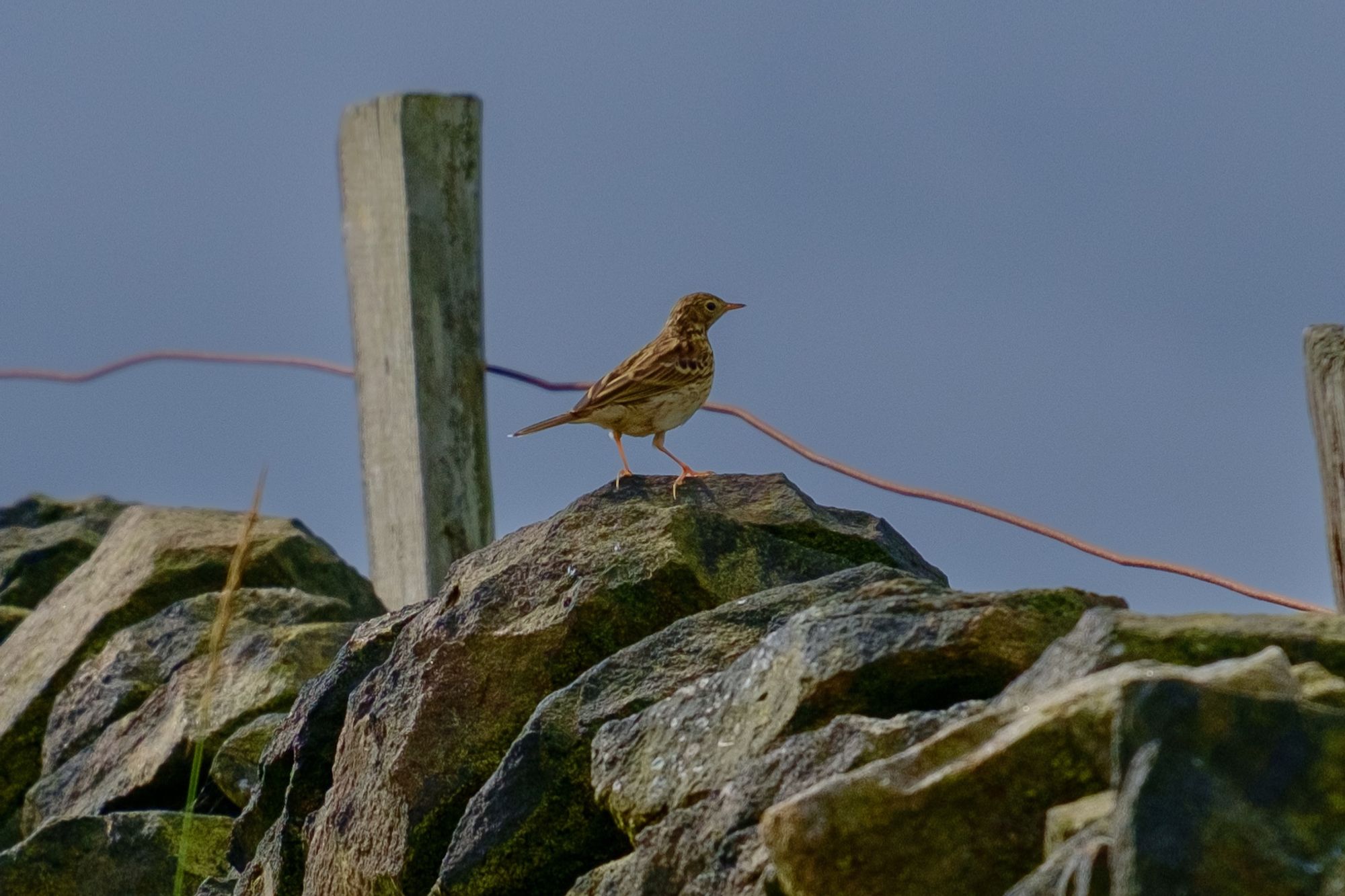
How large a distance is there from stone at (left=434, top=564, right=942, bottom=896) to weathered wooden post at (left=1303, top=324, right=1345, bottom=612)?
3.73ft

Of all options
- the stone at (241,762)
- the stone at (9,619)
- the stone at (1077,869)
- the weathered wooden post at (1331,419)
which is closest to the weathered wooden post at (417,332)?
the stone at (241,762)

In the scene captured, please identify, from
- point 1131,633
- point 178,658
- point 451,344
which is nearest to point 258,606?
point 178,658

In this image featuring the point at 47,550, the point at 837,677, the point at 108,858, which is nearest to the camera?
the point at 837,677

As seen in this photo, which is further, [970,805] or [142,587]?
[142,587]

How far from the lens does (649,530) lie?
5176mm

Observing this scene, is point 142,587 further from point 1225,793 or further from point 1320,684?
point 1225,793

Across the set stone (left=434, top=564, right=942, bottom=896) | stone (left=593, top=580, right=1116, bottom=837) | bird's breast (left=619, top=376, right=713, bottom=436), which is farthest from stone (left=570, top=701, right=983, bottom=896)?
bird's breast (left=619, top=376, right=713, bottom=436)

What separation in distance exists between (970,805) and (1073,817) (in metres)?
0.20

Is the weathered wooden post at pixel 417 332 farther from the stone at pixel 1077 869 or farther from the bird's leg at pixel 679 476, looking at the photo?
the stone at pixel 1077 869

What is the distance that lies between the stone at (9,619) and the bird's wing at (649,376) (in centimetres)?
355

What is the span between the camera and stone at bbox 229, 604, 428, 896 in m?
5.47

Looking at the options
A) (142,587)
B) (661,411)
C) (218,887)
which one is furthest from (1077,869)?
(142,587)

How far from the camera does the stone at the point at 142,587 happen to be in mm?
7820

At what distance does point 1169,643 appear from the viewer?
347cm
